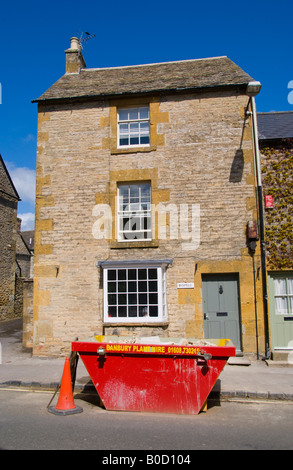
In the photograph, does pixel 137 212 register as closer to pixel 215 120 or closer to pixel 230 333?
pixel 215 120

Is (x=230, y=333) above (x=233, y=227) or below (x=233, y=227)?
below

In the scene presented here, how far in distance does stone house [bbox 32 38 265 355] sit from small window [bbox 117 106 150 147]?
32 millimetres

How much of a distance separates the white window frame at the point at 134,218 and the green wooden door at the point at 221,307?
87.9 inches

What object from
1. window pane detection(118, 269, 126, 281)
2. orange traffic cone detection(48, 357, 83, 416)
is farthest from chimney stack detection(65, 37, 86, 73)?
orange traffic cone detection(48, 357, 83, 416)

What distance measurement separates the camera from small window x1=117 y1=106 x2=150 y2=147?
469 inches

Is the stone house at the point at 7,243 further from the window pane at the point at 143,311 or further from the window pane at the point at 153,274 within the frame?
A: the window pane at the point at 153,274

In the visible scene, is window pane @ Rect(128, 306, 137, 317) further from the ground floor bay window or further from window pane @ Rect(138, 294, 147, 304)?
window pane @ Rect(138, 294, 147, 304)

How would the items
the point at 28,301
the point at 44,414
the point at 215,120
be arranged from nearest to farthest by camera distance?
the point at 44,414, the point at 215,120, the point at 28,301

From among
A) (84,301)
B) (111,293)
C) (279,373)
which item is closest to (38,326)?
(84,301)

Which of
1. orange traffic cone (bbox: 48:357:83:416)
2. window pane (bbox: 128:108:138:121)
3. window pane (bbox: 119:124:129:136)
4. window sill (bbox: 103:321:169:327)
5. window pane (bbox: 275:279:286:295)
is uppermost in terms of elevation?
window pane (bbox: 128:108:138:121)

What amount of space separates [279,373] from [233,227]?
159 inches

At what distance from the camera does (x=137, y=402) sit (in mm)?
6445

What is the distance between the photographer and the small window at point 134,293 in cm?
1077

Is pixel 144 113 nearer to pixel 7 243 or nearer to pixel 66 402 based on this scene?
pixel 66 402
